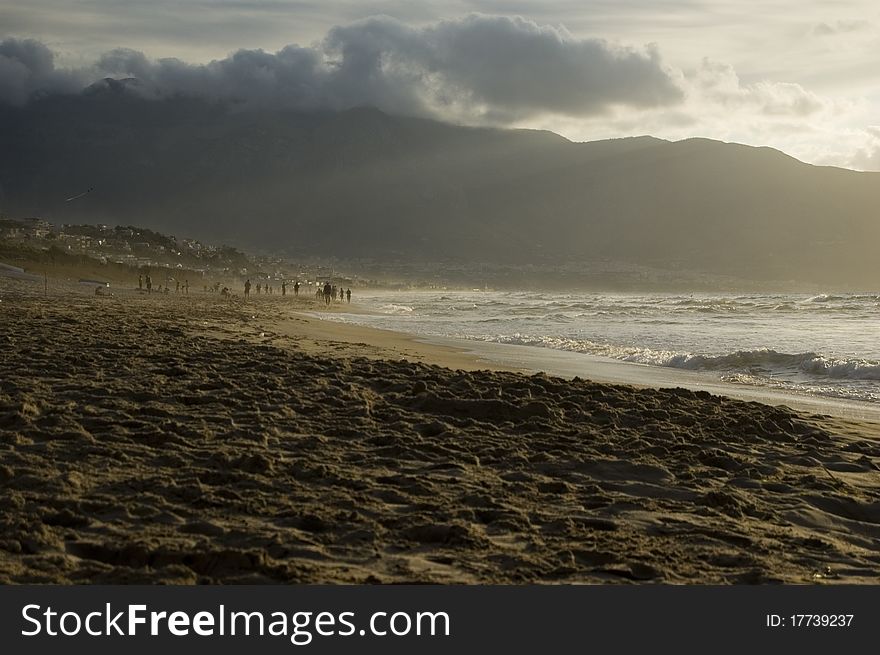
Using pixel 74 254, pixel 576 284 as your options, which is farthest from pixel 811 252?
pixel 74 254

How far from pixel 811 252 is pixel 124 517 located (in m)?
186

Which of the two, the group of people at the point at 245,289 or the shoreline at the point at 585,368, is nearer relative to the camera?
the shoreline at the point at 585,368

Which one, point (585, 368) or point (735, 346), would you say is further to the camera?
point (735, 346)

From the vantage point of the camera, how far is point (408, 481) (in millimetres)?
6496

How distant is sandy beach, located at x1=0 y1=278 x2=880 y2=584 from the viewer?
4.83 meters

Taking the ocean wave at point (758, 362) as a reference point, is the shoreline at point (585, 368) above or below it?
below

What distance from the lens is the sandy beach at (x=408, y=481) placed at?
4.83 m

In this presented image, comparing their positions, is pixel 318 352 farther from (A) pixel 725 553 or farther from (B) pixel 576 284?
(B) pixel 576 284

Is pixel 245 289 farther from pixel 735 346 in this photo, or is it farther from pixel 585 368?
pixel 585 368

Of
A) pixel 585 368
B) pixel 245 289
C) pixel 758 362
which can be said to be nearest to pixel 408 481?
pixel 585 368

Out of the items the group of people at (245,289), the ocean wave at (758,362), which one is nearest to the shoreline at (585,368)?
the ocean wave at (758,362)

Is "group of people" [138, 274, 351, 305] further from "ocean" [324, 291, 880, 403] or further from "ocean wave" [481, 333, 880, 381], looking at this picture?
"ocean wave" [481, 333, 880, 381]

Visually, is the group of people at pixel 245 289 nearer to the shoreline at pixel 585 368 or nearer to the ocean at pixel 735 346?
the ocean at pixel 735 346

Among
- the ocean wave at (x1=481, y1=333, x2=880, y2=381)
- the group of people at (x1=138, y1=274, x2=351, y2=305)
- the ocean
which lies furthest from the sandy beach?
the group of people at (x1=138, y1=274, x2=351, y2=305)
